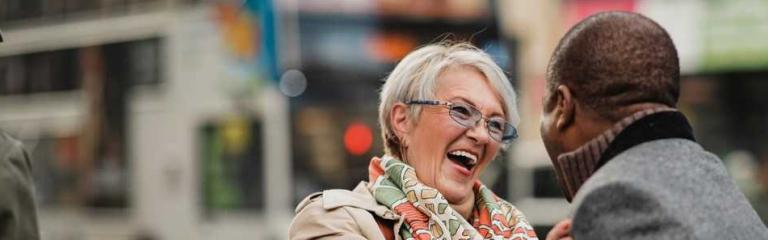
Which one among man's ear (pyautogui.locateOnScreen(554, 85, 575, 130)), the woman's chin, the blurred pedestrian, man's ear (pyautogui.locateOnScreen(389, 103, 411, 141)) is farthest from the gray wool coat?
the blurred pedestrian

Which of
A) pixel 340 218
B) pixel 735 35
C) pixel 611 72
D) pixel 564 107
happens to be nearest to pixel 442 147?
pixel 340 218

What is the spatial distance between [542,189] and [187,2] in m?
4.88

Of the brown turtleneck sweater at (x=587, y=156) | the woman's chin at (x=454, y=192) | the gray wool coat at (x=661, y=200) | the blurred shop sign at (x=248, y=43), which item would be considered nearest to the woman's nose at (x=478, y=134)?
the woman's chin at (x=454, y=192)

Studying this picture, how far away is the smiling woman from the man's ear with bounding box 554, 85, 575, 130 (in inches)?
24.8

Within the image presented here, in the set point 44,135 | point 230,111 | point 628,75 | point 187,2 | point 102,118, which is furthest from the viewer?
point 44,135

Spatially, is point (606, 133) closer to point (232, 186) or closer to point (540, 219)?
point (540, 219)

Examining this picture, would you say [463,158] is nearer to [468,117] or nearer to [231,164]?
[468,117]

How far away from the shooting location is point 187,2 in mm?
14984

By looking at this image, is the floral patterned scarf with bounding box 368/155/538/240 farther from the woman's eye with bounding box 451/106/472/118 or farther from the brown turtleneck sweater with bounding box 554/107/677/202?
the brown turtleneck sweater with bounding box 554/107/677/202

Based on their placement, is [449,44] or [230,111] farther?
[230,111]

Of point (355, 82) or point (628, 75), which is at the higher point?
point (628, 75)

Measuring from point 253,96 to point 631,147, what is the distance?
31.3 feet

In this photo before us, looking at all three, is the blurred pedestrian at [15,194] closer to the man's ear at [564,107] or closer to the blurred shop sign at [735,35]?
the man's ear at [564,107]

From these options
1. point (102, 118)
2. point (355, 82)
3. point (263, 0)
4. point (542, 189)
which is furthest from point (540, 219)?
point (102, 118)
